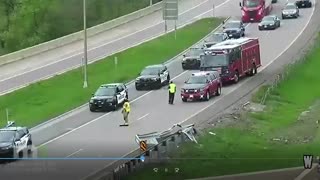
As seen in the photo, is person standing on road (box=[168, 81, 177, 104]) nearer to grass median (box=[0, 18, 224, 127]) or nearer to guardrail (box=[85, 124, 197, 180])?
grass median (box=[0, 18, 224, 127])

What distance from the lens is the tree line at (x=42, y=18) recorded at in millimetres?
79875

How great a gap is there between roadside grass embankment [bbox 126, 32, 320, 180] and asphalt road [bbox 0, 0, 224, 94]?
1920 centimetres

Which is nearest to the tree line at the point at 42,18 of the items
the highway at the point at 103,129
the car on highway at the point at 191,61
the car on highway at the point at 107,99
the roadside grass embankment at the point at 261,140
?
the car on highway at the point at 191,61

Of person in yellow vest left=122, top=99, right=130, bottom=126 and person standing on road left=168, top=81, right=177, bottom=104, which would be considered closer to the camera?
person in yellow vest left=122, top=99, right=130, bottom=126

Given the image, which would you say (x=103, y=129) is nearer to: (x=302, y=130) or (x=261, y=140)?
(x=261, y=140)

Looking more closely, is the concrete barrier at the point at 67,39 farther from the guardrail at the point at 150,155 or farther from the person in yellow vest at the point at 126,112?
the guardrail at the point at 150,155

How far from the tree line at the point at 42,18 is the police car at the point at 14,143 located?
45.8m

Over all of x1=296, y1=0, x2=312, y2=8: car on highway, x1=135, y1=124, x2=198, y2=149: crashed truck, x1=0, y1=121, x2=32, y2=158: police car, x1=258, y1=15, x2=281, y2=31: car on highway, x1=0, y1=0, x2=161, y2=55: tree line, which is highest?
x1=135, y1=124, x2=198, y2=149: crashed truck

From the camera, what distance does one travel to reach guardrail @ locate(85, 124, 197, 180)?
23.1 m

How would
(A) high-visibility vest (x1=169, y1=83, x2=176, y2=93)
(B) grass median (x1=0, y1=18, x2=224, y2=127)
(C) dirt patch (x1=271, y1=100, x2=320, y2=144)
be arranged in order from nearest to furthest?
(C) dirt patch (x1=271, y1=100, x2=320, y2=144) → (A) high-visibility vest (x1=169, y1=83, x2=176, y2=93) → (B) grass median (x1=0, y1=18, x2=224, y2=127)

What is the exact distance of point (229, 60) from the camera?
4650 cm

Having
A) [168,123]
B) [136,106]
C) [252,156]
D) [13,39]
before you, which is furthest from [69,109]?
[13,39]

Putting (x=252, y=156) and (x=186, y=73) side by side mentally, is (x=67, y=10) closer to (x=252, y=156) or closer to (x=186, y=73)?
(x=186, y=73)

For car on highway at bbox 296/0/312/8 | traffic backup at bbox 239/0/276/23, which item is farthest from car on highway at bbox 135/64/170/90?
car on highway at bbox 296/0/312/8
